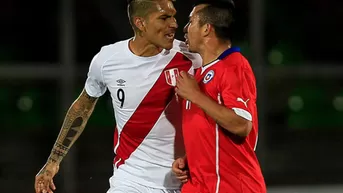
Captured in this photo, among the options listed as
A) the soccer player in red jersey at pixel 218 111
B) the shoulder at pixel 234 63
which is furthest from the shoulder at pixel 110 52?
the shoulder at pixel 234 63

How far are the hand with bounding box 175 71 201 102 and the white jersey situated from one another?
43 cm

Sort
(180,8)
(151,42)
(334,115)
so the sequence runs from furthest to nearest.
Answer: (334,115), (180,8), (151,42)

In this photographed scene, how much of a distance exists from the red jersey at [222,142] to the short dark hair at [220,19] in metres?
0.08

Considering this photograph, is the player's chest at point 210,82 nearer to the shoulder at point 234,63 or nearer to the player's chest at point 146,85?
the shoulder at point 234,63

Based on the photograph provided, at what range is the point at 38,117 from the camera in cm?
775

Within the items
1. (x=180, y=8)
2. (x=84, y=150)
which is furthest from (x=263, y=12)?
(x=84, y=150)

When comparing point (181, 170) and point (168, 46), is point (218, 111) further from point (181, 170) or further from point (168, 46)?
point (168, 46)

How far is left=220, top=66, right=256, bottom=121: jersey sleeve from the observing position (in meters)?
2.98

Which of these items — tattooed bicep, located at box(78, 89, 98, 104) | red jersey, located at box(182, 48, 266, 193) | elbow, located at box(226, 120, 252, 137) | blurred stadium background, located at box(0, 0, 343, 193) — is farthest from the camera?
blurred stadium background, located at box(0, 0, 343, 193)

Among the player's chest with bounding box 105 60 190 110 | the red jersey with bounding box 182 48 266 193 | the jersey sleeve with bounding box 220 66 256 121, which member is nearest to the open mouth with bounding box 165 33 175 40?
the player's chest with bounding box 105 60 190 110

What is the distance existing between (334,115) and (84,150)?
8.98 ft

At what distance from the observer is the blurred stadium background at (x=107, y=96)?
24.1 feet

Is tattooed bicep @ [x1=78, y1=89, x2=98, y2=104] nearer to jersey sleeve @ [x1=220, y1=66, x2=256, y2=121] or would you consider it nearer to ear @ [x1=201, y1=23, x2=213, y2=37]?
ear @ [x1=201, y1=23, x2=213, y2=37]

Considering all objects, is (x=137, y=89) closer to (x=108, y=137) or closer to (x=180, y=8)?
(x=180, y=8)
